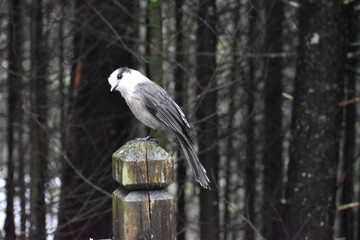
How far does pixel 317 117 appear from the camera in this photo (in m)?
7.18

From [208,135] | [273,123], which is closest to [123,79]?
[208,135]

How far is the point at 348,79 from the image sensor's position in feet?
37.4

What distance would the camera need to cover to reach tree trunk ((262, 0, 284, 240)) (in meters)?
12.6

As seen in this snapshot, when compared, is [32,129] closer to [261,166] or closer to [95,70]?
[95,70]

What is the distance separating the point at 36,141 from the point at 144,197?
18.3 feet

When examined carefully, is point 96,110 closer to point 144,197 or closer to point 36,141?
point 36,141

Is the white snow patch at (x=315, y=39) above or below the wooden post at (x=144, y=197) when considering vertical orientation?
above

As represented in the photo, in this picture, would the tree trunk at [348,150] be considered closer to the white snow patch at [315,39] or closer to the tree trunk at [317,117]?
the tree trunk at [317,117]

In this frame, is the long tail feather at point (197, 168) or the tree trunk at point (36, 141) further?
the tree trunk at point (36, 141)

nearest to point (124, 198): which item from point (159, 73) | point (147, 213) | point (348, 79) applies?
point (147, 213)

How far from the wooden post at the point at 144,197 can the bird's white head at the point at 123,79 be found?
201 cm

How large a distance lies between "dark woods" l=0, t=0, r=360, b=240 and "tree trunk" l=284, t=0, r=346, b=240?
12 mm

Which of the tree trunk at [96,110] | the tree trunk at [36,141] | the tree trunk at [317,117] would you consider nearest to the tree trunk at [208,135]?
the tree trunk at [96,110]

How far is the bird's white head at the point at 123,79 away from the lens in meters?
4.61
